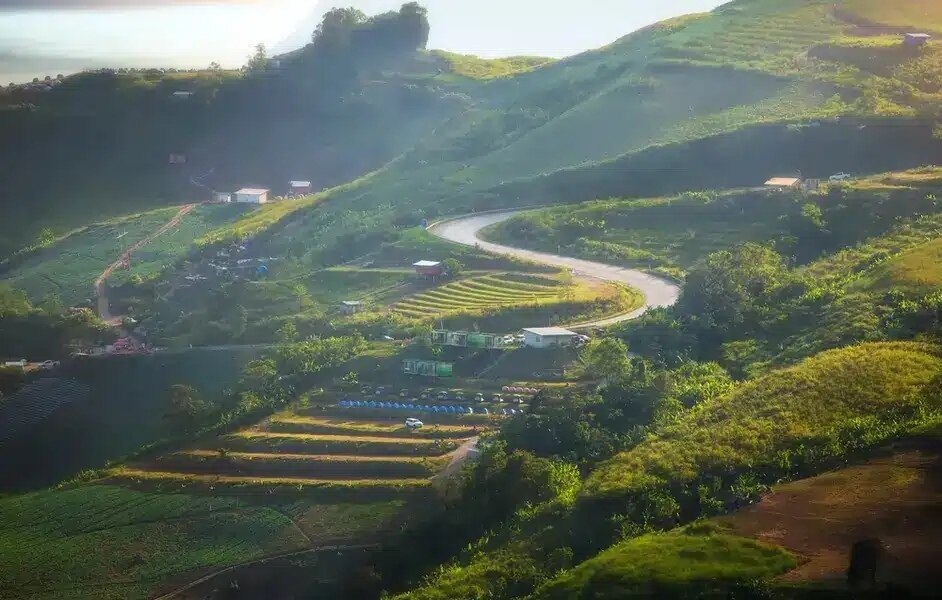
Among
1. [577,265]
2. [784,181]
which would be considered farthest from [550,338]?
[784,181]

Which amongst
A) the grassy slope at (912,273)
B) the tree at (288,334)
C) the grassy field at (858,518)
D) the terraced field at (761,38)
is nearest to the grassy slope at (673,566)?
the grassy field at (858,518)

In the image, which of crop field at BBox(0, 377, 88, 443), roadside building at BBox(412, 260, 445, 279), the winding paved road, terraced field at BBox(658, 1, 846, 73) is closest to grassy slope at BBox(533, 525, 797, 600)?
the winding paved road

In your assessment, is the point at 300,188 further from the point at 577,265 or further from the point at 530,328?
the point at 530,328

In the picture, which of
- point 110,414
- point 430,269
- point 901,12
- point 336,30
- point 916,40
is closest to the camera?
point 110,414

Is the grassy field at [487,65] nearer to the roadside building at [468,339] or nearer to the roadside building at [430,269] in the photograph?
the roadside building at [430,269]

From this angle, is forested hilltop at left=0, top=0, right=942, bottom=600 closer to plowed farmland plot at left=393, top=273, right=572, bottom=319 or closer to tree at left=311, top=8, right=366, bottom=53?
plowed farmland plot at left=393, top=273, right=572, bottom=319

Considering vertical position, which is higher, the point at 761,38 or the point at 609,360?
the point at 761,38
